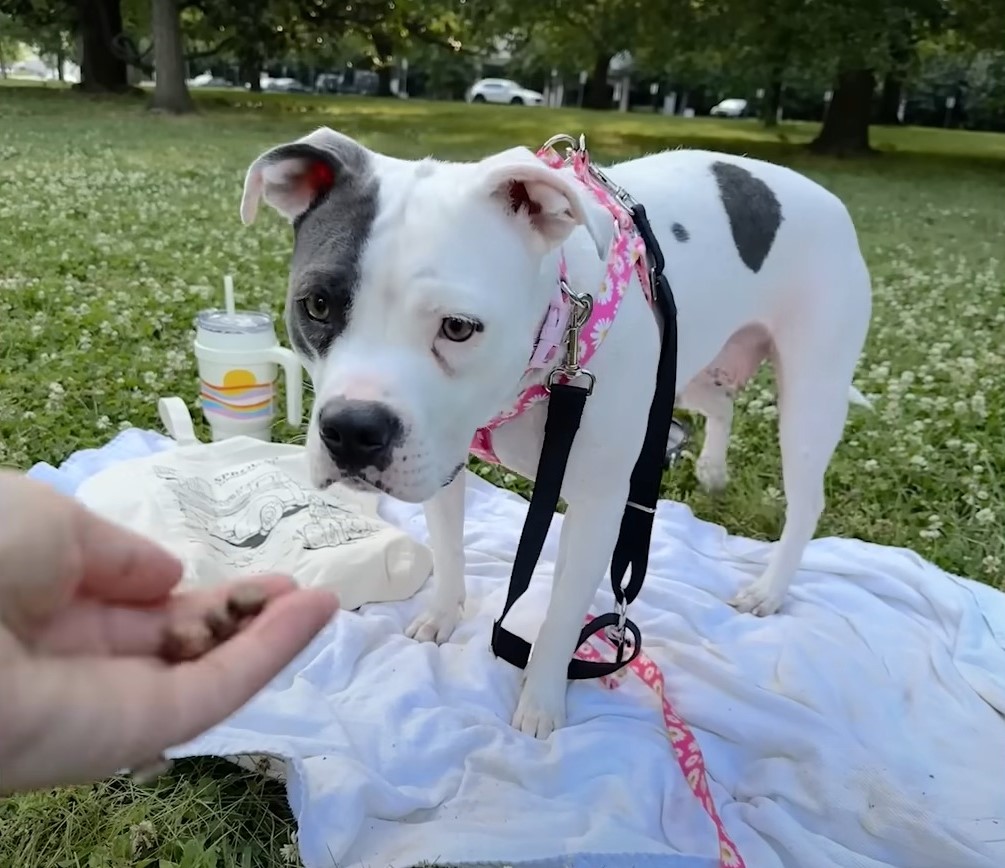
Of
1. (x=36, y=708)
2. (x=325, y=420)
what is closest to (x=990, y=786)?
(x=325, y=420)

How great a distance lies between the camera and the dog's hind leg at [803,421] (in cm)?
308

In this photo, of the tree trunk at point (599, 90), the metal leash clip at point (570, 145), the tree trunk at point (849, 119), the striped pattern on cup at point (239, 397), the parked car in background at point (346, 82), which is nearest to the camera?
the metal leash clip at point (570, 145)

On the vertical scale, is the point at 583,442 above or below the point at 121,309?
above

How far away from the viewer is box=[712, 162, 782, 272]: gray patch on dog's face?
2902mm

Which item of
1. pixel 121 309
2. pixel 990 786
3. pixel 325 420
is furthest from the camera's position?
pixel 121 309

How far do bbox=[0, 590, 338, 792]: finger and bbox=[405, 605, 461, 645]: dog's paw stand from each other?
1.69m

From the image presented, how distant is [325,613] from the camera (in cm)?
145

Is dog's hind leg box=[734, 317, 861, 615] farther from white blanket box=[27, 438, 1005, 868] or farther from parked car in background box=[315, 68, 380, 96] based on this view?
parked car in background box=[315, 68, 380, 96]

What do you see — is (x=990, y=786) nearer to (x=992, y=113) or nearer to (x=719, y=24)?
(x=719, y=24)

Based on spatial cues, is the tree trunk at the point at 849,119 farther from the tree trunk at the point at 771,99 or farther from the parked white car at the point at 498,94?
the parked white car at the point at 498,94

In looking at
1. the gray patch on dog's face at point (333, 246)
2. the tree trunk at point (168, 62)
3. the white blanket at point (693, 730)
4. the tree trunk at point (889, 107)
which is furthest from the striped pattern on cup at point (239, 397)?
the tree trunk at point (889, 107)

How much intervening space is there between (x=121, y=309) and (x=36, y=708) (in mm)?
4795

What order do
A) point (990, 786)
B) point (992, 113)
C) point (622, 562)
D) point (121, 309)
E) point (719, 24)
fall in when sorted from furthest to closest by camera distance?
point (992, 113) → point (719, 24) → point (121, 309) → point (622, 562) → point (990, 786)

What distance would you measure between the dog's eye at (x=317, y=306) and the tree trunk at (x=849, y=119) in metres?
18.0
